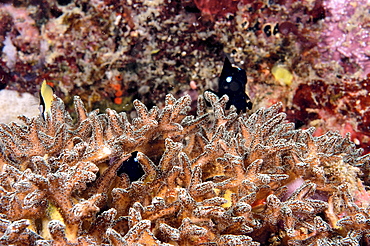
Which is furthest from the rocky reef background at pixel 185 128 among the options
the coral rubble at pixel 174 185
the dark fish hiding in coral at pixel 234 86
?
the dark fish hiding in coral at pixel 234 86

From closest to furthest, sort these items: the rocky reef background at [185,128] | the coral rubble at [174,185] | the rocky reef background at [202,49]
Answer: the coral rubble at [174,185]
the rocky reef background at [185,128]
the rocky reef background at [202,49]

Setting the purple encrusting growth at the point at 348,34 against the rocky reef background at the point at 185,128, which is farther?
the purple encrusting growth at the point at 348,34

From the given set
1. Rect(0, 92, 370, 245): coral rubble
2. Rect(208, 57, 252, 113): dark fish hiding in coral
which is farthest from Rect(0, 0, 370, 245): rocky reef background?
Rect(208, 57, 252, 113): dark fish hiding in coral

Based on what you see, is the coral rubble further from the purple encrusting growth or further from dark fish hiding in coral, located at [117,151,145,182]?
the purple encrusting growth

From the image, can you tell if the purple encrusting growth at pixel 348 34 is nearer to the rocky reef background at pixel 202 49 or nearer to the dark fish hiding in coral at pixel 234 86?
the rocky reef background at pixel 202 49

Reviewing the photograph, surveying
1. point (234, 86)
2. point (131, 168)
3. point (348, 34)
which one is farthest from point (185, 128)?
point (348, 34)

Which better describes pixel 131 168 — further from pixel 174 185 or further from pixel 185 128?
pixel 185 128

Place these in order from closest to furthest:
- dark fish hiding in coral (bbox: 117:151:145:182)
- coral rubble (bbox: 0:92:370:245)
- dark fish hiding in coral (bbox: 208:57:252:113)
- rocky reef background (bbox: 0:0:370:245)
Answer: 1. coral rubble (bbox: 0:92:370:245)
2. rocky reef background (bbox: 0:0:370:245)
3. dark fish hiding in coral (bbox: 117:151:145:182)
4. dark fish hiding in coral (bbox: 208:57:252:113)
